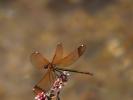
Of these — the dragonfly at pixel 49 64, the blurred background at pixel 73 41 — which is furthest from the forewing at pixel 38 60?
the blurred background at pixel 73 41

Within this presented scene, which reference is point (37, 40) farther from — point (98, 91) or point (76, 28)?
point (98, 91)

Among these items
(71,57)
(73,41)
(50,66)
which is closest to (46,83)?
(50,66)

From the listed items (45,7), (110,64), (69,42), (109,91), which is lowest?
(109,91)

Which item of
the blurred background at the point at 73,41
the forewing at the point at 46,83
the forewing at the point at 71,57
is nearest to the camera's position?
the forewing at the point at 46,83

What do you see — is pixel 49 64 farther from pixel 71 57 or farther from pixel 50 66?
pixel 71 57

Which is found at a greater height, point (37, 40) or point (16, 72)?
point (37, 40)

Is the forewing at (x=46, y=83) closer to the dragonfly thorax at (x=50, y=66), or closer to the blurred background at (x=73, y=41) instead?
the dragonfly thorax at (x=50, y=66)

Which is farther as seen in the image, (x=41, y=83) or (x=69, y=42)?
(x=69, y=42)

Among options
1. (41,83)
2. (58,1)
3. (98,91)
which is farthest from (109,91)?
(41,83)
